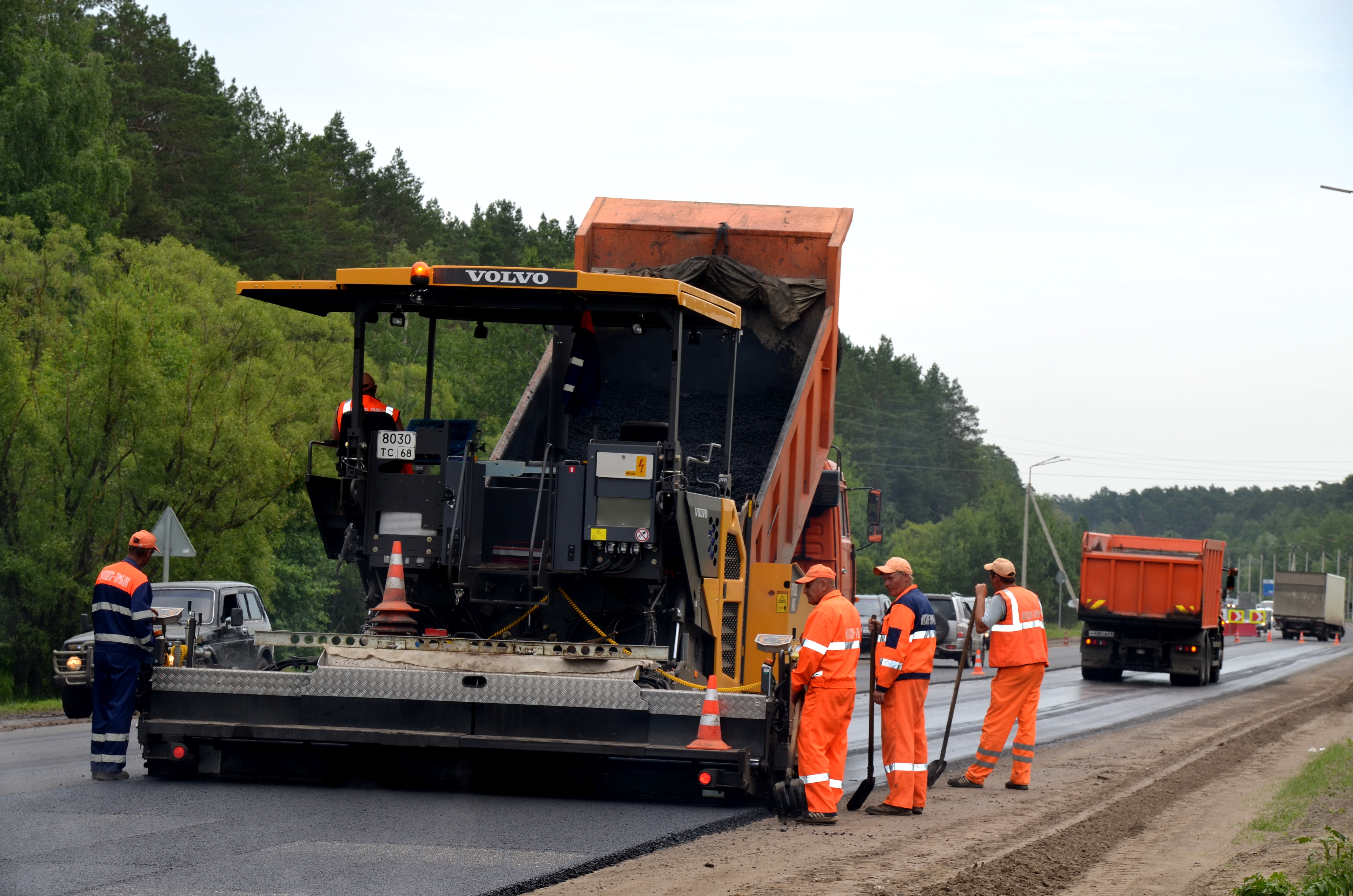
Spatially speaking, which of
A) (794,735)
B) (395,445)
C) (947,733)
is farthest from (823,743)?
(395,445)

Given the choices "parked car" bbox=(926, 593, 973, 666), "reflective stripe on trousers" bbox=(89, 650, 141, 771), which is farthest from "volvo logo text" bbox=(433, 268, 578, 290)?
"parked car" bbox=(926, 593, 973, 666)

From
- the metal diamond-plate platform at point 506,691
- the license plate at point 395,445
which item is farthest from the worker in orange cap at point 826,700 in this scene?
the license plate at point 395,445

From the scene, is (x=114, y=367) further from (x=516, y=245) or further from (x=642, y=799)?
(x=516, y=245)

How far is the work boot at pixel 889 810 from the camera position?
9266 mm

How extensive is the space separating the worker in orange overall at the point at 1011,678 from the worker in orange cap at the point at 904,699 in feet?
4.89

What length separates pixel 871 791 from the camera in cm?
1023

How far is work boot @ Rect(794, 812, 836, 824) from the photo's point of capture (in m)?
8.77

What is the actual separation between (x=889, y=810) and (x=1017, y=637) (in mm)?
2070

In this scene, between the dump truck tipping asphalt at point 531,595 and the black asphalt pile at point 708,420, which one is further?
the black asphalt pile at point 708,420

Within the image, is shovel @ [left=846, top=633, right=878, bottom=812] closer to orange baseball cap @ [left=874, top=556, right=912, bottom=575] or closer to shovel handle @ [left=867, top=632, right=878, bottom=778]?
shovel handle @ [left=867, top=632, right=878, bottom=778]

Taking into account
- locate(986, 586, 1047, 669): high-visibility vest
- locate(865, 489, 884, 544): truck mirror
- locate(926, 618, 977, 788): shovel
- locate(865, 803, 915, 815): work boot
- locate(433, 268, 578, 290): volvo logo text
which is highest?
locate(433, 268, 578, 290): volvo logo text

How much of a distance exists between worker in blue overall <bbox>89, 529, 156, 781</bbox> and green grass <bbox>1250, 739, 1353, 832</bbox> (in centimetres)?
696

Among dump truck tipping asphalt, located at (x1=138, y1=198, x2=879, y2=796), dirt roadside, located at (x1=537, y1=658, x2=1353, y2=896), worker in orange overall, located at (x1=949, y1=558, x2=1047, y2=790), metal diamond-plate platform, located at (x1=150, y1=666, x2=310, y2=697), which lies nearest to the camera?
dirt roadside, located at (x1=537, y1=658, x2=1353, y2=896)

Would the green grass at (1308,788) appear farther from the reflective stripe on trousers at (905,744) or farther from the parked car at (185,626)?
the parked car at (185,626)
